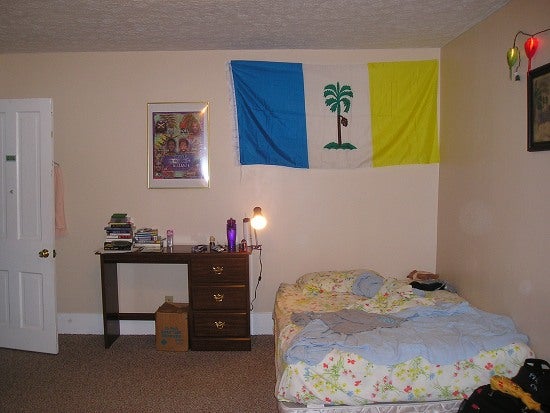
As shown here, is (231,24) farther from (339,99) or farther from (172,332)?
(172,332)

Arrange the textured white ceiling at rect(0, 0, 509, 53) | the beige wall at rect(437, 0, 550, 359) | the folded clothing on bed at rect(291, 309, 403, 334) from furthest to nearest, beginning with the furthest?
the textured white ceiling at rect(0, 0, 509, 53) < the folded clothing on bed at rect(291, 309, 403, 334) < the beige wall at rect(437, 0, 550, 359)

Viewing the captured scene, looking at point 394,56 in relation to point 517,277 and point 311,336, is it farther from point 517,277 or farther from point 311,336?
point 311,336

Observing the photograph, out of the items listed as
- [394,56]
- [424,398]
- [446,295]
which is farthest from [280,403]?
[394,56]

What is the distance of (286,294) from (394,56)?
94.1 inches

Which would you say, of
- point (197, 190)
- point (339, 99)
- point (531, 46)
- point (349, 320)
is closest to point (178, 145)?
point (197, 190)

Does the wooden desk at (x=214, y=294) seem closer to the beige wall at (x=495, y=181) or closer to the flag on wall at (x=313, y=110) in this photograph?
the flag on wall at (x=313, y=110)

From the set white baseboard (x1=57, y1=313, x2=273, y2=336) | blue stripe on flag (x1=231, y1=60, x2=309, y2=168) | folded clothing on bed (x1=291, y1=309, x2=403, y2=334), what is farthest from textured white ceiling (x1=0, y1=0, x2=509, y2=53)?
white baseboard (x1=57, y1=313, x2=273, y2=336)

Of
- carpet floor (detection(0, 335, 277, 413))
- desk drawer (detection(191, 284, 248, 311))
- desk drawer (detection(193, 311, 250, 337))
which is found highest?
desk drawer (detection(191, 284, 248, 311))

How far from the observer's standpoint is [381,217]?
4043mm

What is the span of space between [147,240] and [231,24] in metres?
1.98

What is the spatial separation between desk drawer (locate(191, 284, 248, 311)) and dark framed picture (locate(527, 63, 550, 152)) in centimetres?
239

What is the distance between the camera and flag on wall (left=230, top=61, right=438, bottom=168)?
391 centimetres

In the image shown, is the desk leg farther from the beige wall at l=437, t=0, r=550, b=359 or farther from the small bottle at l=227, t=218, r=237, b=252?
the beige wall at l=437, t=0, r=550, b=359

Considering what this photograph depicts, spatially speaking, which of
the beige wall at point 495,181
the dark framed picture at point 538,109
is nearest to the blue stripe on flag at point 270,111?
the beige wall at point 495,181
